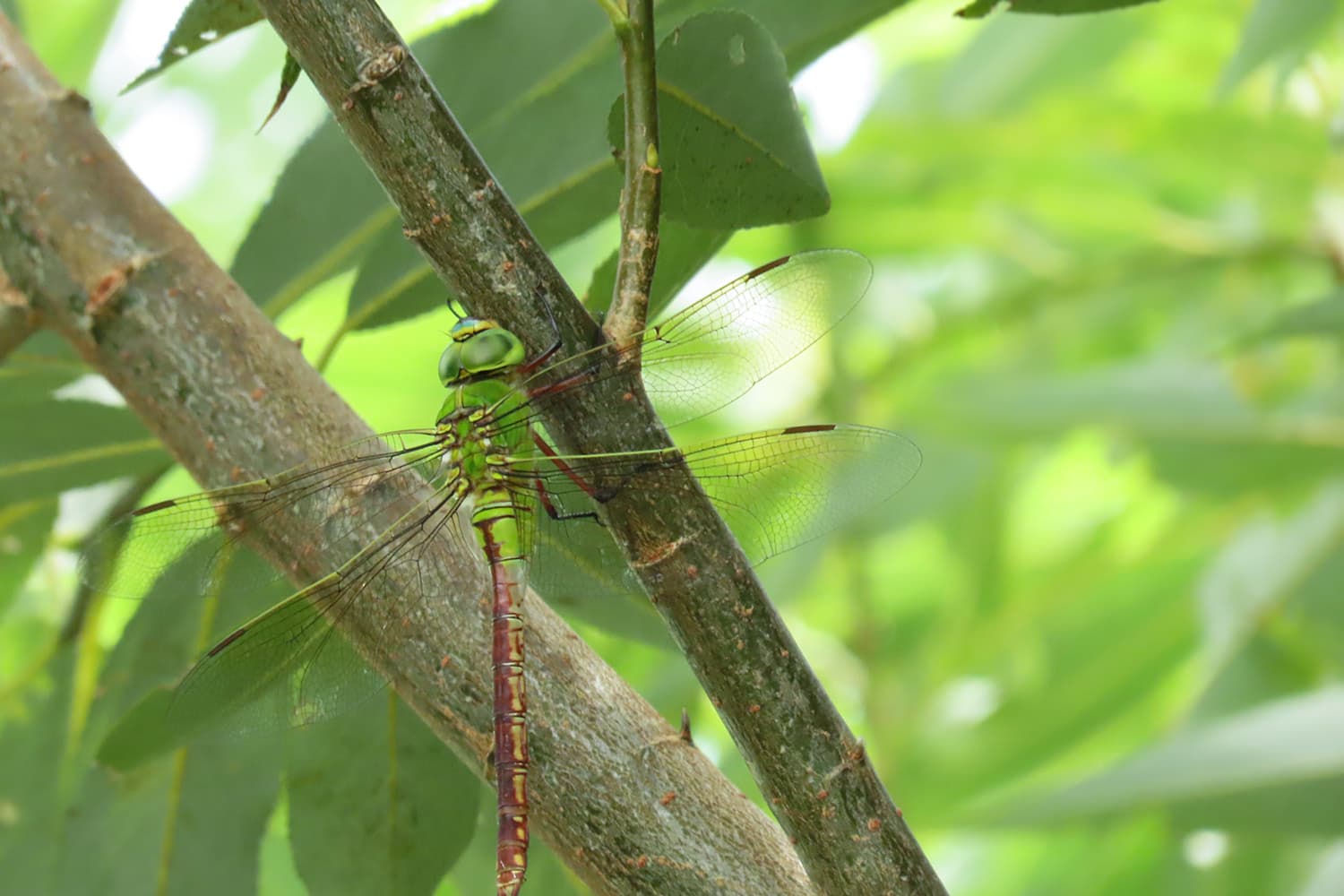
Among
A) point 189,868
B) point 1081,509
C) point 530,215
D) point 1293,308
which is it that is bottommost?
point 189,868

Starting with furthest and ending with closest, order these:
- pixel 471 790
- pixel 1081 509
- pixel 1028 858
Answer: pixel 1081 509, pixel 1028 858, pixel 471 790

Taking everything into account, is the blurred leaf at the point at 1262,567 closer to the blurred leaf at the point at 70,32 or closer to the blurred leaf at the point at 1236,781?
the blurred leaf at the point at 1236,781

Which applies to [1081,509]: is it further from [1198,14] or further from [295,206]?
[295,206]

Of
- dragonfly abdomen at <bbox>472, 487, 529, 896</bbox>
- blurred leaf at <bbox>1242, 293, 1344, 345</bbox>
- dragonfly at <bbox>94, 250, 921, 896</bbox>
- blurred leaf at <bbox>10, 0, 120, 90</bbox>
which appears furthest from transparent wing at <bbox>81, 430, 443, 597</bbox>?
blurred leaf at <bbox>1242, 293, 1344, 345</bbox>

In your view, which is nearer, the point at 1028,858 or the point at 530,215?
the point at 530,215

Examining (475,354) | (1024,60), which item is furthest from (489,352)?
(1024,60)

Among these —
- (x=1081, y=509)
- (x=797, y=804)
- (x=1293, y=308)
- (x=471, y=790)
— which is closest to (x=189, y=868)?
(x=471, y=790)

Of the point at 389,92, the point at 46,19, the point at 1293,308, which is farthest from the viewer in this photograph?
the point at 46,19
